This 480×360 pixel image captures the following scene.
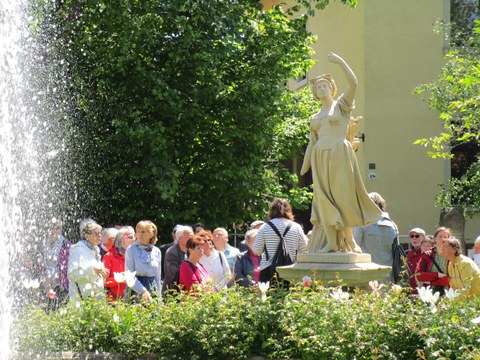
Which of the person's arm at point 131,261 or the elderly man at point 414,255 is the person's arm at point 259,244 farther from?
the elderly man at point 414,255

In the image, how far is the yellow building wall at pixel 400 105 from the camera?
24.5 metres

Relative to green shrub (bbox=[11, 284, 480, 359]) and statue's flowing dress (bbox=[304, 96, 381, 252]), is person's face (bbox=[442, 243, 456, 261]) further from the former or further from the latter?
green shrub (bbox=[11, 284, 480, 359])

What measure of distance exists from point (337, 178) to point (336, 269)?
1.02m

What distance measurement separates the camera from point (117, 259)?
1112 centimetres

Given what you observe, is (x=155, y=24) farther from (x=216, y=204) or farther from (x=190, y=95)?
(x=216, y=204)

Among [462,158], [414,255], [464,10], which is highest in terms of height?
[464,10]

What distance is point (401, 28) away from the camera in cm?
2462

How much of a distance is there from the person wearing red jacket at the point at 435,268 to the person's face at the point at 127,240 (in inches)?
138

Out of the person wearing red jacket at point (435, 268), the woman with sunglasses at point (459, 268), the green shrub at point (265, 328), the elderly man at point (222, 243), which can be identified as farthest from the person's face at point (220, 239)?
the green shrub at point (265, 328)

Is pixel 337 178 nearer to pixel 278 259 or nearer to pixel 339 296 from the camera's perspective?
pixel 278 259

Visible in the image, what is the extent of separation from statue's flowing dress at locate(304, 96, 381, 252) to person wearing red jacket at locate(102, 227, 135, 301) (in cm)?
244

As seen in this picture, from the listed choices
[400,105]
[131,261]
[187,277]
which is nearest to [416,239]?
[187,277]

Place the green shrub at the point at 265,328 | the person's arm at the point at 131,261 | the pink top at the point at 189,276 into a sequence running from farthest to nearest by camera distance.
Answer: the person's arm at the point at 131,261 < the pink top at the point at 189,276 < the green shrub at the point at 265,328

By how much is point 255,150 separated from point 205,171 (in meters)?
1.21
